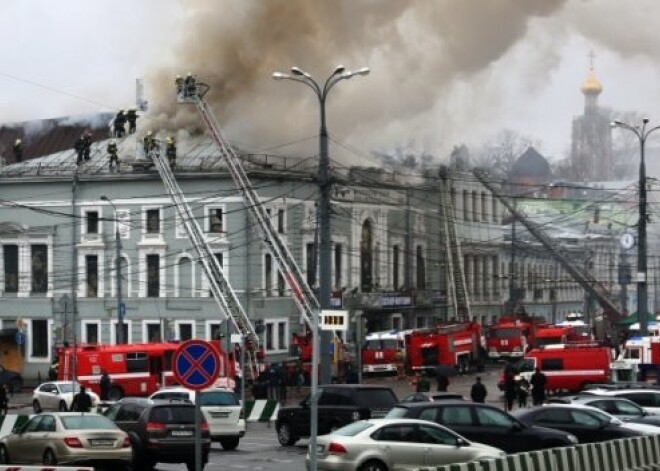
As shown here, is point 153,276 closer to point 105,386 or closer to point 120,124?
point 120,124

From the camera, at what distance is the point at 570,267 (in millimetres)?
108562

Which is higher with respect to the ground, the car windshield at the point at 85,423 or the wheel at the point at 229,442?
the car windshield at the point at 85,423

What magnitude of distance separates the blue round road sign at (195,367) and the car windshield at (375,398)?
16586 millimetres

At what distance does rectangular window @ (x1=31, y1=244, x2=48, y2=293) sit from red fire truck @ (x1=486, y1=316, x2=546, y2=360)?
23.1 metres

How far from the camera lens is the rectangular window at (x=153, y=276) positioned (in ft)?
265

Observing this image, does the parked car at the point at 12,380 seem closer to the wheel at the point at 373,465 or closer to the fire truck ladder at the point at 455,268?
the fire truck ladder at the point at 455,268

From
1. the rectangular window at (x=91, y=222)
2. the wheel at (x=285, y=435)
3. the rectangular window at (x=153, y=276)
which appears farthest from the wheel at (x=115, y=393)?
the wheel at (x=285, y=435)

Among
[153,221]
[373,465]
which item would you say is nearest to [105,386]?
[153,221]

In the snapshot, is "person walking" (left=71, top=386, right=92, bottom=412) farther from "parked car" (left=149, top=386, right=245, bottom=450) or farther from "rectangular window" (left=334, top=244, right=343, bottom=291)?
"rectangular window" (left=334, top=244, right=343, bottom=291)

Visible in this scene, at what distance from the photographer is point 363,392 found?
39.9m

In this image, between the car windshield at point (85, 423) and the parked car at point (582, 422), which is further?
the parked car at point (582, 422)

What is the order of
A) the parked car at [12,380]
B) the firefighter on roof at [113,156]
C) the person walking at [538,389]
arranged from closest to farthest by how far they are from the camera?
the person walking at [538,389]
the parked car at [12,380]
the firefighter on roof at [113,156]

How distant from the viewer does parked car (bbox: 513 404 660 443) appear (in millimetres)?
34219

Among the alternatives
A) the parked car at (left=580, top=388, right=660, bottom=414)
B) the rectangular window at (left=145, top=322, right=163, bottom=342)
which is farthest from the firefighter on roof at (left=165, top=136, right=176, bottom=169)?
the parked car at (left=580, top=388, right=660, bottom=414)
